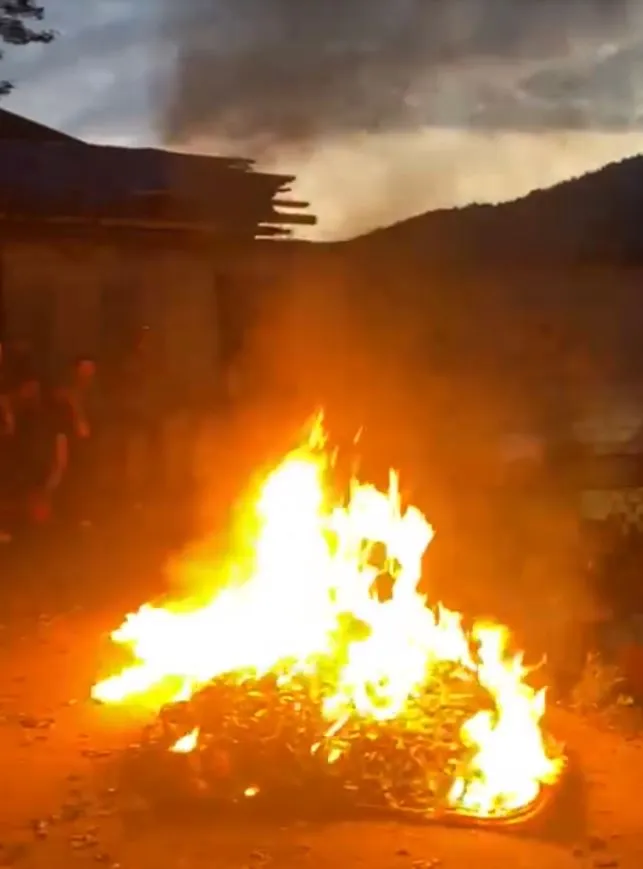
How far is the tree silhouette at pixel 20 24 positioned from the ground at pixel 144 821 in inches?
101

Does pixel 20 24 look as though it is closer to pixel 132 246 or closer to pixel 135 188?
pixel 135 188

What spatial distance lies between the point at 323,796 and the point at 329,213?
2691 millimetres

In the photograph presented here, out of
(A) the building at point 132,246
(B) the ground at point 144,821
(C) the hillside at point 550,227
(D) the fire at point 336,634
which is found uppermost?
(C) the hillside at point 550,227

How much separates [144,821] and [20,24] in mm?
3328

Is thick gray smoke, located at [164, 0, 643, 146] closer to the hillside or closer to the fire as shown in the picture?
the hillside

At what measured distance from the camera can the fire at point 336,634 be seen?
3.55m

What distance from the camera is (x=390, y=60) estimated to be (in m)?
5.03

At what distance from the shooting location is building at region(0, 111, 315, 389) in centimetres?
502

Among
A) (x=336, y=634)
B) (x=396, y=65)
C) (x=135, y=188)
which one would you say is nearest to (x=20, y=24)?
(x=135, y=188)

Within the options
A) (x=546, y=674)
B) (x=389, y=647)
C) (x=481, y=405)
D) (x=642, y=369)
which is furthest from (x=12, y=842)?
(x=642, y=369)

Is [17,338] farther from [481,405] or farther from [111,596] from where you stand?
[481,405]

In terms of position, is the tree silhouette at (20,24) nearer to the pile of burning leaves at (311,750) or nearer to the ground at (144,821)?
the ground at (144,821)

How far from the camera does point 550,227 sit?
5230 mm

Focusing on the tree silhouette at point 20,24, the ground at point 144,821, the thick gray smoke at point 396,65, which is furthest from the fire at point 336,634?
the tree silhouette at point 20,24
